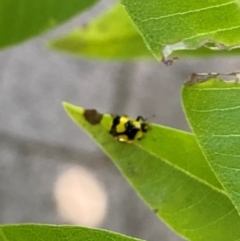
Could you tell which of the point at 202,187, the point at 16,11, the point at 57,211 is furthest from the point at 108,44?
the point at 57,211

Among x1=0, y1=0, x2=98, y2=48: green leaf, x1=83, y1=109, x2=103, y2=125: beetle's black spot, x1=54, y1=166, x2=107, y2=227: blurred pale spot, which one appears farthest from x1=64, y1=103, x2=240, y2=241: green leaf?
x1=54, y1=166, x2=107, y2=227: blurred pale spot

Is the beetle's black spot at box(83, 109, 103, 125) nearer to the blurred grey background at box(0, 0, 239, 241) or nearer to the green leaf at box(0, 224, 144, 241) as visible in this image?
the green leaf at box(0, 224, 144, 241)

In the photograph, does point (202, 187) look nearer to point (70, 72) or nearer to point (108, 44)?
point (108, 44)

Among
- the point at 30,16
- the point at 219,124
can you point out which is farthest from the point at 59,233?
the point at 30,16

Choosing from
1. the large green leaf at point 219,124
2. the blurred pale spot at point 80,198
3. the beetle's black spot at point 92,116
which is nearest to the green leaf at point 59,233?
the large green leaf at point 219,124

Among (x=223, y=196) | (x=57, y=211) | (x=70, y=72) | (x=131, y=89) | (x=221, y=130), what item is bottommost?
(x=57, y=211)

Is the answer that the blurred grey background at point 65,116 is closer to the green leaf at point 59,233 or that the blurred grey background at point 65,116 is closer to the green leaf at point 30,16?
the green leaf at point 30,16
